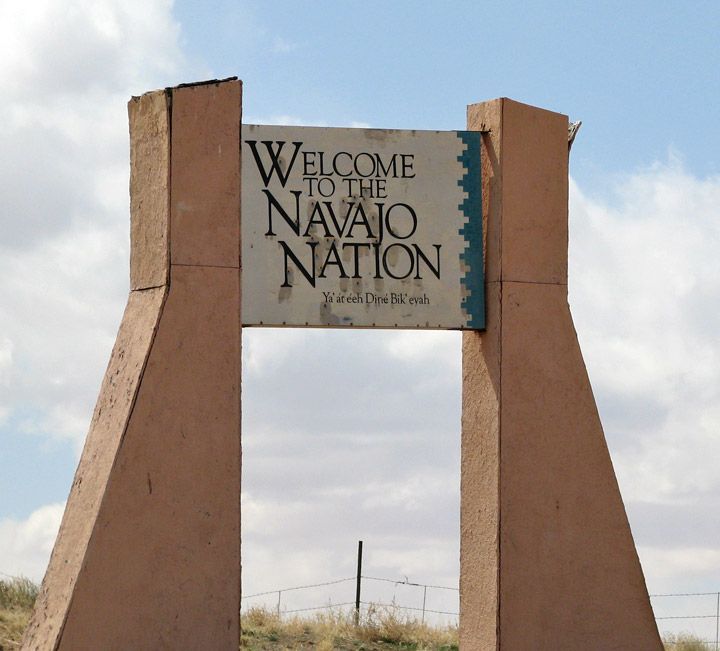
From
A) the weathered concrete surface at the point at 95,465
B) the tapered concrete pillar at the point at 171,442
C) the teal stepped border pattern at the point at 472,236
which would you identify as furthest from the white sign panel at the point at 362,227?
the weathered concrete surface at the point at 95,465

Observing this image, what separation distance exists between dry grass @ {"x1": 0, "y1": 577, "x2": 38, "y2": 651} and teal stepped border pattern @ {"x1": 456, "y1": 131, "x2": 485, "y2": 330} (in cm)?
541

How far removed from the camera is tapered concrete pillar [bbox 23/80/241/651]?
973 centimetres

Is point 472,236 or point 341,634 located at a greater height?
point 472,236

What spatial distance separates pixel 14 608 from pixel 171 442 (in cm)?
586

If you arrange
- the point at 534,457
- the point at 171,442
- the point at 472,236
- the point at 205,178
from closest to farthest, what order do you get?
1. the point at 171,442
2. the point at 205,178
3. the point at 534,457
4. the point at 472,236

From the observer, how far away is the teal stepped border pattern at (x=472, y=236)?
35.8 ft

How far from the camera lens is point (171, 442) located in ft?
32.7

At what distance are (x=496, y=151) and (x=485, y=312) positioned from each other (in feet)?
4.21

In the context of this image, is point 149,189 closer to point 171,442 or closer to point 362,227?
point 362,227

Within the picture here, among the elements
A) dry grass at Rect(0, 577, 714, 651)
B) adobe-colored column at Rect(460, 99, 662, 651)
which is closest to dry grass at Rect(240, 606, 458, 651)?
dry grass at Rect(0, 577, 714, 651)

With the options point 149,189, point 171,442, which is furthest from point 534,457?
point 149,189

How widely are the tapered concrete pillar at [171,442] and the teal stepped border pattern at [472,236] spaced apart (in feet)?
6.13

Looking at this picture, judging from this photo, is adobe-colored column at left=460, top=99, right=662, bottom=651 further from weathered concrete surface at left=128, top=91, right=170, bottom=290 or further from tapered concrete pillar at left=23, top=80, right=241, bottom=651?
weathered concrete surface at left=128, top=91, right=170, bottom=290

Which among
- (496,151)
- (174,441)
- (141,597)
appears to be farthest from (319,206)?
(141,597)
